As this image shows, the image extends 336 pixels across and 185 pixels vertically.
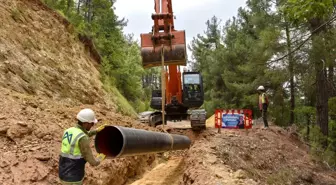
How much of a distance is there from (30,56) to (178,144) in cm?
649

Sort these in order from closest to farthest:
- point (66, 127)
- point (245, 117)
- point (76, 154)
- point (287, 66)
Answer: point (76, 154) → point (66, 127) → point (245, 117) → point (287, 66)

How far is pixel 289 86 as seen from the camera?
24.4 meters

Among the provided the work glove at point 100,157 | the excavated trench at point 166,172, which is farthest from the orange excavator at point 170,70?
the work glove at point 100,157

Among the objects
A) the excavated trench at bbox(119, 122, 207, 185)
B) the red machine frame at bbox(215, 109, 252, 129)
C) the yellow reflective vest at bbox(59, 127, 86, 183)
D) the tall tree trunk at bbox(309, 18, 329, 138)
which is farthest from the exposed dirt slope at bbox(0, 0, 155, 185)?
the tall tree trunk at bbox(309, 18, 329, 138)

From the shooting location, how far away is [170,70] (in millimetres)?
13516

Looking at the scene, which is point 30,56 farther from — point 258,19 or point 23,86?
point 258,19

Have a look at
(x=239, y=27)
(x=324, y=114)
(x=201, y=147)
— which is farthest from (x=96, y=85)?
(x=239, y=27)

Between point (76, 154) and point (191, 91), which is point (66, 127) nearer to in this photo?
point (76, 154)

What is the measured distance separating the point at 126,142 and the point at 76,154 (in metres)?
1.21

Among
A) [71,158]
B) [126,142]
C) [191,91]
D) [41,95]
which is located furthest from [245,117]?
[126,142]

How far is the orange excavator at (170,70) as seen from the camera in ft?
35.7

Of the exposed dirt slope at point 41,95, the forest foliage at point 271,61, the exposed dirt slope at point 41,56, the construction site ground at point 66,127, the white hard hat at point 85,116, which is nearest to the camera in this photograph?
the white hard hat at point 85,116

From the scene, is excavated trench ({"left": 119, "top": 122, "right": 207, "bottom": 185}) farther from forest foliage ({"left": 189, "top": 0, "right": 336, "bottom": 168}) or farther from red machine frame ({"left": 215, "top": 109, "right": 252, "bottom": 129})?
forest foliage ({"left": 189, "top": 0, "right": 336, "bottom": 168})

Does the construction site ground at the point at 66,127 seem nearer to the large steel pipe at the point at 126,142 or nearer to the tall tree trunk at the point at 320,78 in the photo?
the tall tree trunk at the point at 320,78
